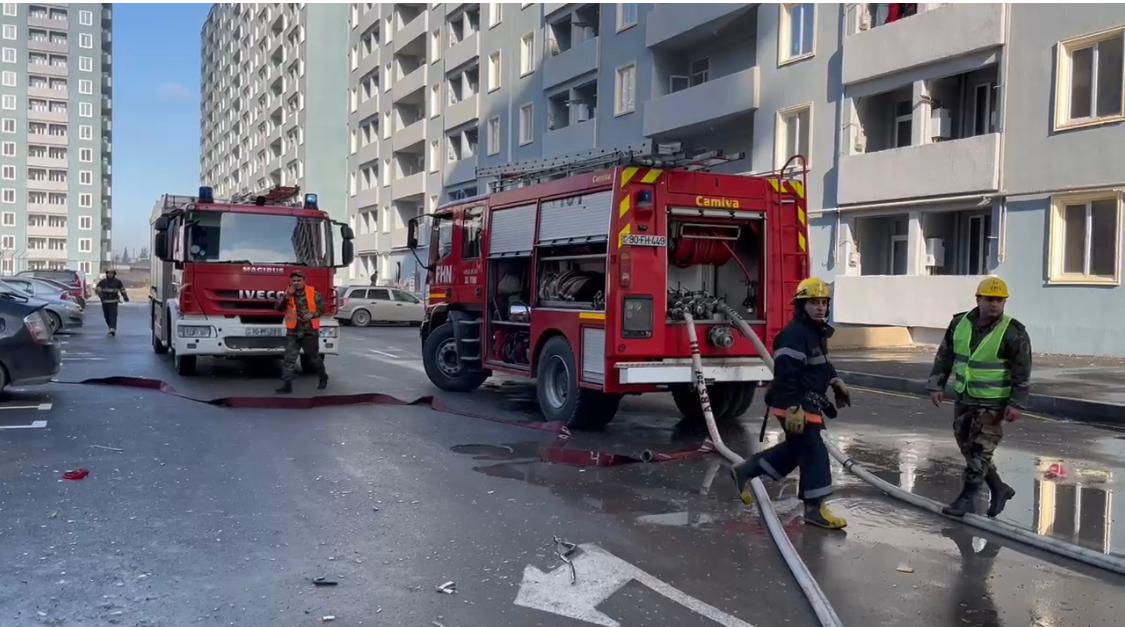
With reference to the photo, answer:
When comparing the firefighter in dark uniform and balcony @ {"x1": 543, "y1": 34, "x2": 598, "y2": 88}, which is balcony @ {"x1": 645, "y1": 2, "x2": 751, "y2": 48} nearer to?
balcony @ {"x1": 543, "y1": 34, "x2": 598, "y2": 88}

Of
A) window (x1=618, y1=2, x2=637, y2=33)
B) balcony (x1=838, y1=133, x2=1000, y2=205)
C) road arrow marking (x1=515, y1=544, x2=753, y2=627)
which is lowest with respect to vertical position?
road arrow marking (x1=515, y1=544, x2=753, y2=627)

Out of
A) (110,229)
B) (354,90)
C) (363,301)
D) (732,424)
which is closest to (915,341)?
(732,424)

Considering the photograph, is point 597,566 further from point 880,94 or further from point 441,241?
point 880,94

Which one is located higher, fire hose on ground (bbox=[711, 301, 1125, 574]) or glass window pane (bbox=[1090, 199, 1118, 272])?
glass window pane (bbox=[1090, 199, 1118, 272])

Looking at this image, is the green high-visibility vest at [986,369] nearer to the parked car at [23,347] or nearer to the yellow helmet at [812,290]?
the yellow helmet at [812,290]

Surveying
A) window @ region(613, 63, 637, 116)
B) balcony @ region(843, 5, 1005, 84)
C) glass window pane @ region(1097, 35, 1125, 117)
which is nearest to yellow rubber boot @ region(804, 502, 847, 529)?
glass window pane @ region(1097, 35, 1125, 117)

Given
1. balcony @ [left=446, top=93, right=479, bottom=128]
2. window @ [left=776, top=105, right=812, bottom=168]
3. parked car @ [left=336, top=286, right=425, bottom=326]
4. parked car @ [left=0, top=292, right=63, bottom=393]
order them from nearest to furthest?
parked car @ [left=0, top=292, right=63, bottom=393]
window @ [left=776, top=105, right=812, bottom=168]
parked car @ [left=336, top=286, right=425, bottom=326]
balcony @ [left=446, top=93, right=479, bottom=128]

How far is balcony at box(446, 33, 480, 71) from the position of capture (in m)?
44.0

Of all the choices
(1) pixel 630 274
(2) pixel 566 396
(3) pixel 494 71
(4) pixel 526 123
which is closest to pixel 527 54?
(4) pixel 526 123

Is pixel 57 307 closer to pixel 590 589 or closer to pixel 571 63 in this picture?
pixel 571 63

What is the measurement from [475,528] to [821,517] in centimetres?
227

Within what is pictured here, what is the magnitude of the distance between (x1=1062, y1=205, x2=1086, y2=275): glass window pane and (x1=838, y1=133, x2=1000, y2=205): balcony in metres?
1.54

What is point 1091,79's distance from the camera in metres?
17.8

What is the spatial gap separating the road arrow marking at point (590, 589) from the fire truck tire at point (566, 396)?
432 cm
